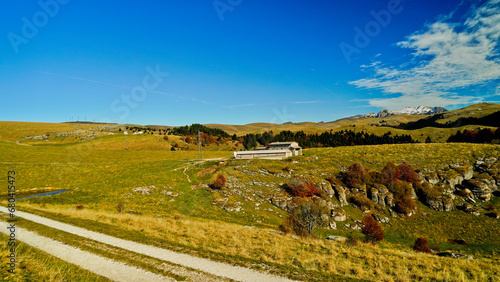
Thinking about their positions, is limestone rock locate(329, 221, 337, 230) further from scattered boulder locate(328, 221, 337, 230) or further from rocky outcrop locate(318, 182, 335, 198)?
rocky outcrop locate(318, 182, 335, 198)

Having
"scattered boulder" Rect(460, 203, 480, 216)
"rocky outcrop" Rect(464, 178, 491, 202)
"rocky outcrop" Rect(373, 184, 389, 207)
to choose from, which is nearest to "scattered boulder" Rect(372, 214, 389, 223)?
"rocky outcrop" Rect(373, 184, 389, 207)

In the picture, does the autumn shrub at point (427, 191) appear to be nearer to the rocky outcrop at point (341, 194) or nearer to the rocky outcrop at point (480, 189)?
the rocky outcrop at point (480, 189)

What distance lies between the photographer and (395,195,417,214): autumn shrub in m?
50.0

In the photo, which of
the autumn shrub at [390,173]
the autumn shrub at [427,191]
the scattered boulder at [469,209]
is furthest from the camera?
the autumn shrub at [390,173]

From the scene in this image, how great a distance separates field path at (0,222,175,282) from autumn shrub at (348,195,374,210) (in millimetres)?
49887

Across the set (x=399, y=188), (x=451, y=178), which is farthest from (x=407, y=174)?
(x=451, y=178)

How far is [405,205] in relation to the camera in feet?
167

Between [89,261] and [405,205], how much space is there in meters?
61.5

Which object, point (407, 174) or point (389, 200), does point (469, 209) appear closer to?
point (407, 174)

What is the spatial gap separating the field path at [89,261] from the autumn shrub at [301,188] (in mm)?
40780

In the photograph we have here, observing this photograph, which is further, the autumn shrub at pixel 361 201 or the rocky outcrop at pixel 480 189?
the rocky outcrop at pixel 480 189

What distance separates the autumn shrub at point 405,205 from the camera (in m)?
50.0

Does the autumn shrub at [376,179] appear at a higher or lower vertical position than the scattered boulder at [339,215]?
higher

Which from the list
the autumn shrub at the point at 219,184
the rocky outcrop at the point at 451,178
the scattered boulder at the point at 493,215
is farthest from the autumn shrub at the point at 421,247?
the autumn shrub at the point at 219,184
